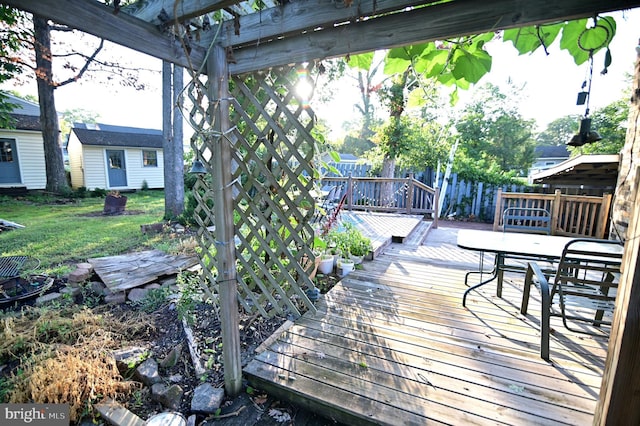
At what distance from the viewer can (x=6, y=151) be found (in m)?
11.0

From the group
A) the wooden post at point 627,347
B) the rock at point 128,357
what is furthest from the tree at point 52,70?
the wooden post at point 627,347

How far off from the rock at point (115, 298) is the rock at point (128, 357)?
1.00 meters

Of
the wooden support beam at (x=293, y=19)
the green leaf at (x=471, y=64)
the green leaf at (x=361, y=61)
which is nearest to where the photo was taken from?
the wooden support beam at (x=293, y=19)

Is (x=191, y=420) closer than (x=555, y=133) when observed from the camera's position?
Yes

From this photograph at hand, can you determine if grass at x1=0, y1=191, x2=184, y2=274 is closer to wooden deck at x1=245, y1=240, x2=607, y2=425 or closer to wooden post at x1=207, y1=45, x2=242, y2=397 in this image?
wooden post at x1=207, y1=45, x2=242, y2=397

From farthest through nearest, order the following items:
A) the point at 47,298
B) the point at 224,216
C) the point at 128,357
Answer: the point at 47,298 → the point at 128,357 → the point at 224,216

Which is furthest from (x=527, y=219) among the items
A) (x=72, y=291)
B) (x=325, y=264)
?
(x=72, y=291)

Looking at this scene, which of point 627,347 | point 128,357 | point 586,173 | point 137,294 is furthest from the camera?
point 586,173

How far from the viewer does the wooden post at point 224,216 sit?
5.04ft

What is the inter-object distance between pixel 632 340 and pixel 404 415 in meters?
0.99

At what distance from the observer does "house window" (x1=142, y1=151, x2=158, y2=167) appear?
14.5 metres

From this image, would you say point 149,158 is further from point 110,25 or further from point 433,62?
point 433,62

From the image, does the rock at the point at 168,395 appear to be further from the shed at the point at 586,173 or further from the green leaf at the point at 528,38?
the shed at the point at 586,173

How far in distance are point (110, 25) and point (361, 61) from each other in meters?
1.13
